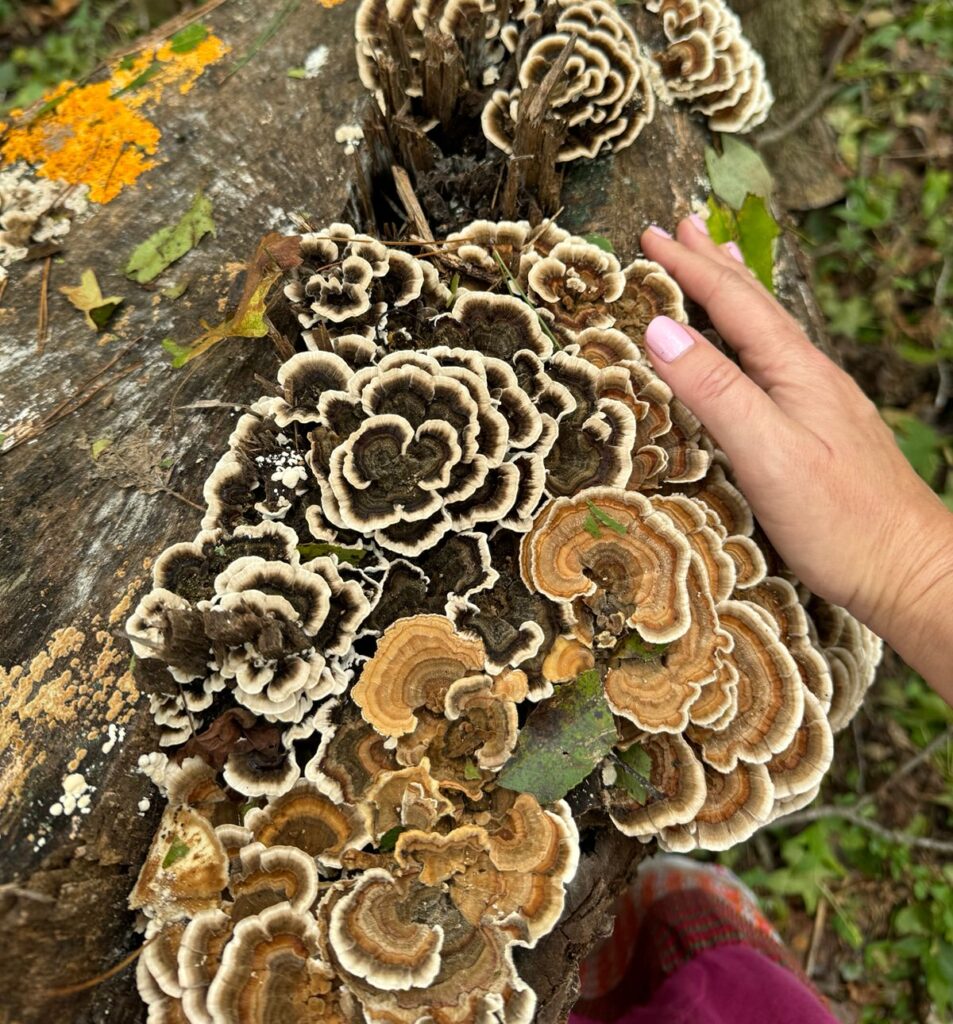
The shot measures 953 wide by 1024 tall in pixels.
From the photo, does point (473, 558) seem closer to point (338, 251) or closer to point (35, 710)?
point (338, 251)

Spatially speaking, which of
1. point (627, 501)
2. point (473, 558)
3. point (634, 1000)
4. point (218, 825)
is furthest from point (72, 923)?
point (634, 1000)

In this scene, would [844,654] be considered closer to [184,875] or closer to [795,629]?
[795,629]

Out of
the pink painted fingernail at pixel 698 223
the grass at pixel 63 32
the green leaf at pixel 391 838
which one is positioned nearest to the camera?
the green leaf at pixel 391 838

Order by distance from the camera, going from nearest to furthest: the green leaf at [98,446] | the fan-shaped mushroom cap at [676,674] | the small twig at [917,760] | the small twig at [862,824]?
1. the fan-shaped mushroom cap at [676,674]
2. the green leaf at [98,446]
3. the small twig at [862,824]
4. the small twig at [917,760]

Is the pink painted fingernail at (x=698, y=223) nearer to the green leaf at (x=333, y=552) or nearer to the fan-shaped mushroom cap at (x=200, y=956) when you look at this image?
the green leaf at (x=333, y=552)

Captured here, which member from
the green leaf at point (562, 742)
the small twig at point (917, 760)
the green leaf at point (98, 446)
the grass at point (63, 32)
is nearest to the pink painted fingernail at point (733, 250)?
the green leaf at point (562, 742)
